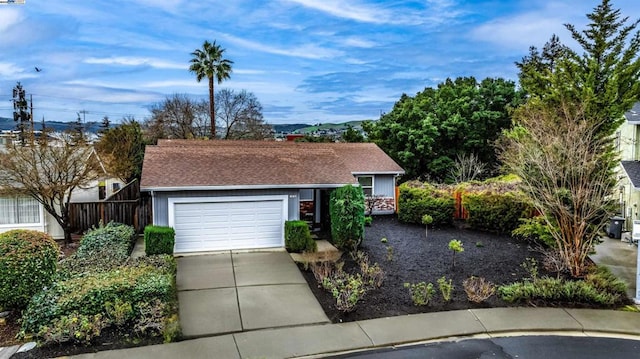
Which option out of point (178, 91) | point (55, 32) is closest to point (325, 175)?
point (55, 32)

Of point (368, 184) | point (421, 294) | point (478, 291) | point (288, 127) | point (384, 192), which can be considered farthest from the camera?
point (288, 127)

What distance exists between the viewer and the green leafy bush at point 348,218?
14797 mm

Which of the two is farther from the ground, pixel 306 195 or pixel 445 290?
pixel 306 195

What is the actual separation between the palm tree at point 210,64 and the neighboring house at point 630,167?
2919cm

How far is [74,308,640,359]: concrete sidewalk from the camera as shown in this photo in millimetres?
7930

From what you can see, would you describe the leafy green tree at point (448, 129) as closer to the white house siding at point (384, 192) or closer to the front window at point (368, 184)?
the white house siding at point (384, 192)

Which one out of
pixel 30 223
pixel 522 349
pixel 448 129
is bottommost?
pixel 522 349

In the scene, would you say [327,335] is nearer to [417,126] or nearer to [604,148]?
[604,148]

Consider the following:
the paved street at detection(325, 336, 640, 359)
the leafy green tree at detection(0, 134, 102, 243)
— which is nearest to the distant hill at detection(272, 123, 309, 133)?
the leafy green tree at detection(0, 134, 102, 243)

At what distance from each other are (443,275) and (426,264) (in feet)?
3.52

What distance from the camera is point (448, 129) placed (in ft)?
90.1

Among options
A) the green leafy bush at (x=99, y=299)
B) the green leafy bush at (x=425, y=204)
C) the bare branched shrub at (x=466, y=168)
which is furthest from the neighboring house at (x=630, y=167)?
the green leafy bush at (x=99, y=299)

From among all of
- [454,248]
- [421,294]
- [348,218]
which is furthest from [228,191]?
[454,248]

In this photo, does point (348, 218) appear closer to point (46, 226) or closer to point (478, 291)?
point (478, 291)
